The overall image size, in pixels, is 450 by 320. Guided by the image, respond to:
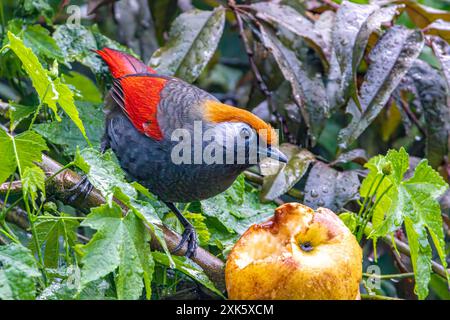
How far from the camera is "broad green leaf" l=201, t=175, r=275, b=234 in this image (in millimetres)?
2605

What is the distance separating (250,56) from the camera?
3.47m

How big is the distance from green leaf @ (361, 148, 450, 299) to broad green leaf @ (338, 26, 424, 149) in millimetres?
755

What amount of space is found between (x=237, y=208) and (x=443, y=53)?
3.87ft

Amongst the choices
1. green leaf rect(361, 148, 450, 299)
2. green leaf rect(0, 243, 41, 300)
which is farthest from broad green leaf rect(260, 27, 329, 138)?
green leaf rect(0, 243, 41, 300)

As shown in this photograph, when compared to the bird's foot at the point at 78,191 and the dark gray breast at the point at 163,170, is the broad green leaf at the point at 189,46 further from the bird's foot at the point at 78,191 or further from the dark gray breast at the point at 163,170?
the bird's foot at the point at 78,191

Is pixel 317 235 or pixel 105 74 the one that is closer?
pixel 317 235

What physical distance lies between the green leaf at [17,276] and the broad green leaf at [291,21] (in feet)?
5.94

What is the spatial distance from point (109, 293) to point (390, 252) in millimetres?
1606

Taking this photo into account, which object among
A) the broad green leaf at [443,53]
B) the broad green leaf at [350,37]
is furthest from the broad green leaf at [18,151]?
the broad green leaf at [443,53]

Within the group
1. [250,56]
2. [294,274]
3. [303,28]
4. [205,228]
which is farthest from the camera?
[250,56]

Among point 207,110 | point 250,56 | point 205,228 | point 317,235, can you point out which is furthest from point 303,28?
point 317,235

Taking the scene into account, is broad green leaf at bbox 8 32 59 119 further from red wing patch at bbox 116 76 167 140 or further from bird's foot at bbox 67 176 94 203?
red wing patch at bbox 116 76 167 140

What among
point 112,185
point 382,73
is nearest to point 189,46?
point 382,73
